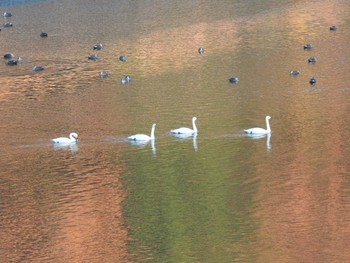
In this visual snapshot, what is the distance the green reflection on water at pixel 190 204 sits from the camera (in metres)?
25.6

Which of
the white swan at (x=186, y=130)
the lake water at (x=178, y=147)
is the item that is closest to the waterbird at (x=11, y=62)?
the lake water at (x=178, y=147)

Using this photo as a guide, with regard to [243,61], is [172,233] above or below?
below

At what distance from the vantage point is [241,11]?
206 ft

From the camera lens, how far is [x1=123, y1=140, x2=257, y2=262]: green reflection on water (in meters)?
25.6

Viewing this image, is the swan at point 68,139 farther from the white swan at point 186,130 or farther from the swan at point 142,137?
the white swan at point 186,130

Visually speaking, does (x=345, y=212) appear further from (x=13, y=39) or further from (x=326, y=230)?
(x=13, y=39)

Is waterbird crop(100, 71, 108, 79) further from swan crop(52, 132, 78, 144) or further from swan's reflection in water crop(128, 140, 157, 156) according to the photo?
swan's reflection in water crop(128, 140, 157, 156)

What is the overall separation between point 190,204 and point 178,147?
561 centimetres

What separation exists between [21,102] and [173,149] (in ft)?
30.9

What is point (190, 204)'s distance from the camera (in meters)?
28.8

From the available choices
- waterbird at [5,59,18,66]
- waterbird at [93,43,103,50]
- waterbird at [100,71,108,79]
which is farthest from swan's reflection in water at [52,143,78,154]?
waterbird at [93,43,103,50]

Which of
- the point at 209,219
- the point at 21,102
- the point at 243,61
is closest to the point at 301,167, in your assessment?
the point at 209,219

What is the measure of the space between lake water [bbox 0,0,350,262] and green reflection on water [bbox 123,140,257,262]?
46mm

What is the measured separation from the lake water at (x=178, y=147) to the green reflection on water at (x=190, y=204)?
46 millimetres
